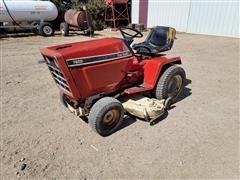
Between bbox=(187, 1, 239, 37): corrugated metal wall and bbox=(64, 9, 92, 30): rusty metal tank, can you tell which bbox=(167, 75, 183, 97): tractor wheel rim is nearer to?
bbox=(187, 1, 239, 37): corrugated metal wall

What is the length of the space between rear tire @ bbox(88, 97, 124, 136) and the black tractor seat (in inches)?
48.2

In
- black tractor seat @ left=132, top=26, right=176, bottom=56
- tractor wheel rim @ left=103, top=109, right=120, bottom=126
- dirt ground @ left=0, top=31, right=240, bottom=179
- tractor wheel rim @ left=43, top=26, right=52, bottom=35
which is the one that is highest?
A: black tractor seat @ left=132, top=26, right=176, bottom=56

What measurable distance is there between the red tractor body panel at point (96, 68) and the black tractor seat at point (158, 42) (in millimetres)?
351

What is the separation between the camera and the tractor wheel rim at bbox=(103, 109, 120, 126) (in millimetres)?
3020

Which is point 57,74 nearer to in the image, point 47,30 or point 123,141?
point 123,141

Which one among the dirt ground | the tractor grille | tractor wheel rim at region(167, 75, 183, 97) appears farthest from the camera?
tractor wheel rim at region(167, 75, 183, 97)

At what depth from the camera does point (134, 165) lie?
8.34 feet

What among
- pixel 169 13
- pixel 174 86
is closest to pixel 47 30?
pixel 169 13

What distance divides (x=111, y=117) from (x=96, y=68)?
686 millimetres

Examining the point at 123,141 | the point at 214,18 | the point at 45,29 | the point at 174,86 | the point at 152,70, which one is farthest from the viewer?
the point at 45,29

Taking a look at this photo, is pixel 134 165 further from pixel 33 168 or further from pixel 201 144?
pixel 33 168

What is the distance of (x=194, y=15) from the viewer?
12852 mm

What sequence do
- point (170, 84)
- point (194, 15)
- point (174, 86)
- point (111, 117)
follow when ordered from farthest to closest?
point (194, 15) < point (174, 86) < point (170, 84) < point (111, 117)

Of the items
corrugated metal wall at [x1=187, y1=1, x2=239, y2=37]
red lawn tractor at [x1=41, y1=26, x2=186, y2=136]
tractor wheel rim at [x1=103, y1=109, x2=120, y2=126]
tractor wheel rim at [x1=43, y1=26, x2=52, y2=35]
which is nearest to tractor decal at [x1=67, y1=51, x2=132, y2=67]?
red lawn tractor at [x1=41, y1=26, x2=186, y2=136]
